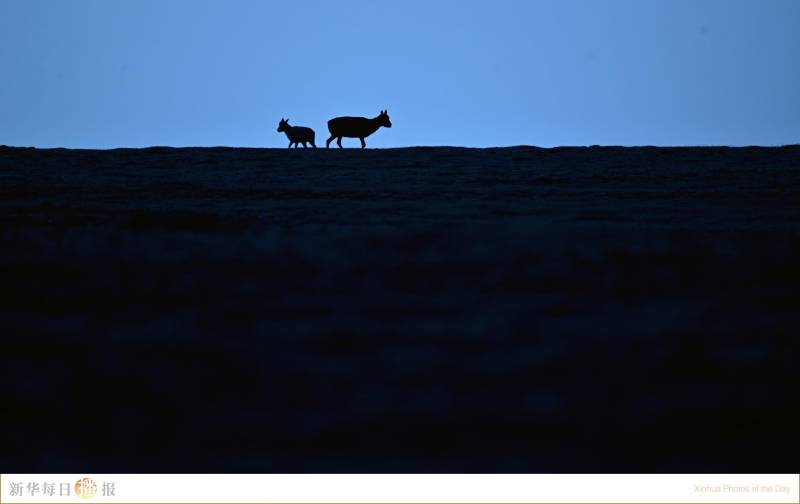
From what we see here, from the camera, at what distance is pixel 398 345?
5.01 meters

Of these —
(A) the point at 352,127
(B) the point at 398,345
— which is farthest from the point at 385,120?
(B) the point at 398,345

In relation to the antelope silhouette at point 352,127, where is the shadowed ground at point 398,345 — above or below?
below

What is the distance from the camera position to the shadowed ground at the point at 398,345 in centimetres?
371

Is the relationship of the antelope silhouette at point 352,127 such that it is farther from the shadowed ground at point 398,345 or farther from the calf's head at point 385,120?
the shadowed ground at point 398,345

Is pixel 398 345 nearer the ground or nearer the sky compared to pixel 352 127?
nearer the ground

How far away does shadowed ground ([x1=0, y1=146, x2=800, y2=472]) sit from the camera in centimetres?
371

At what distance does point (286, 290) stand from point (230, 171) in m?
→ 15.2
